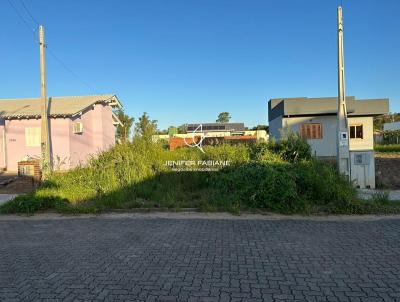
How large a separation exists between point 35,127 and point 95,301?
18.8 metres

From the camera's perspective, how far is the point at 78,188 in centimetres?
1105

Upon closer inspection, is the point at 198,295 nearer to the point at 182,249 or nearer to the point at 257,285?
the point at 257,285

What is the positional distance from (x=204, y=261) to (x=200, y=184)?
6366 millimetres

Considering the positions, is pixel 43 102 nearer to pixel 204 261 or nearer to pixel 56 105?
pixel 56 105

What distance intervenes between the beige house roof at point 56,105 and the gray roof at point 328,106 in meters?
13.4

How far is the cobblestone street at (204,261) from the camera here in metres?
4.18

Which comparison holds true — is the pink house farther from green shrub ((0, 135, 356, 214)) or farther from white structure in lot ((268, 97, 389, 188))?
white structure in lot ((268, 97, 389, 188))

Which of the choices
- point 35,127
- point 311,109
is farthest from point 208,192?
point 311,109

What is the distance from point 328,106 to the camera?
27953mm

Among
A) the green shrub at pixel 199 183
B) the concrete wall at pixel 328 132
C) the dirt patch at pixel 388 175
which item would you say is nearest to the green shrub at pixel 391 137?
the concrete wall at pixel 328 132

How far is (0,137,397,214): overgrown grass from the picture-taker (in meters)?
9.29

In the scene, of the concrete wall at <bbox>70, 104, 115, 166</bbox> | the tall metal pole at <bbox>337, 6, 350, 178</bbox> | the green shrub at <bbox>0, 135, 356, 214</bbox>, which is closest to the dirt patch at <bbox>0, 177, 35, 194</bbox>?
the green shrub at <bbox>0, 135, 356, 214</bbox>

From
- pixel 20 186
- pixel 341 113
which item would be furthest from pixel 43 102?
pixel 341 113

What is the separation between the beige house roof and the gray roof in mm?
13356
